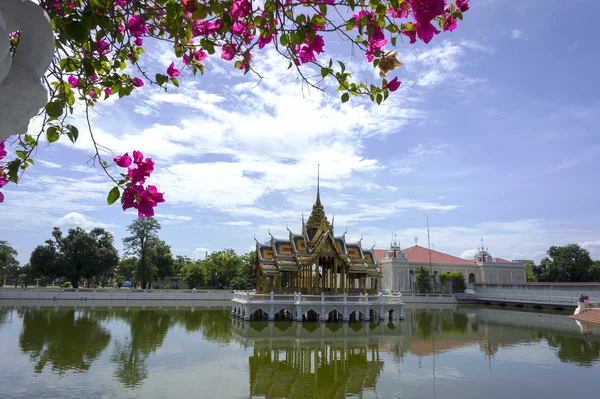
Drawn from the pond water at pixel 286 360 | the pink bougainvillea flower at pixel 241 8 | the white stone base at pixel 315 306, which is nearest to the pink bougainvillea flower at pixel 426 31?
the pink bougainvillea flower at pixel 241 8

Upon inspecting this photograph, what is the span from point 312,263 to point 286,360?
9263mm

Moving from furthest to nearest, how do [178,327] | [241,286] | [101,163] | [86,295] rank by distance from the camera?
[241,286] < [86,295] < [178,327] < [101,163]

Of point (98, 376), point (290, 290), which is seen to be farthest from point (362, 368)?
point (290, 290)

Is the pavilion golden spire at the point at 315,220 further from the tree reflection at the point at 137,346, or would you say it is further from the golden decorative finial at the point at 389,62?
the golden decorative finial at the point at 389,62

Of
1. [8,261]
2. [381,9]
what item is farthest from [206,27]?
[8,261]

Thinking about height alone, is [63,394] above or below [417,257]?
below

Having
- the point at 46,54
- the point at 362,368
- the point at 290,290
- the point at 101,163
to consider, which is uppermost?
the point at 46,54

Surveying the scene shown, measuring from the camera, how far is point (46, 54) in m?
1.55

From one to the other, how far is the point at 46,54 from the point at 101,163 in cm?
89

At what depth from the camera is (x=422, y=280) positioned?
134 ft

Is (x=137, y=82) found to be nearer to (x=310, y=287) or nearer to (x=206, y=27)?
(x=206, y=27)

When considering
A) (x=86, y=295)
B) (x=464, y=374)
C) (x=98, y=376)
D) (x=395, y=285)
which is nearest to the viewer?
(x=98, y=376)

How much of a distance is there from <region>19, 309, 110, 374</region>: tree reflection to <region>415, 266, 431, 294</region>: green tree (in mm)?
29886

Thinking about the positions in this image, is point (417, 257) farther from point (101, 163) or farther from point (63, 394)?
point (101, 163)
